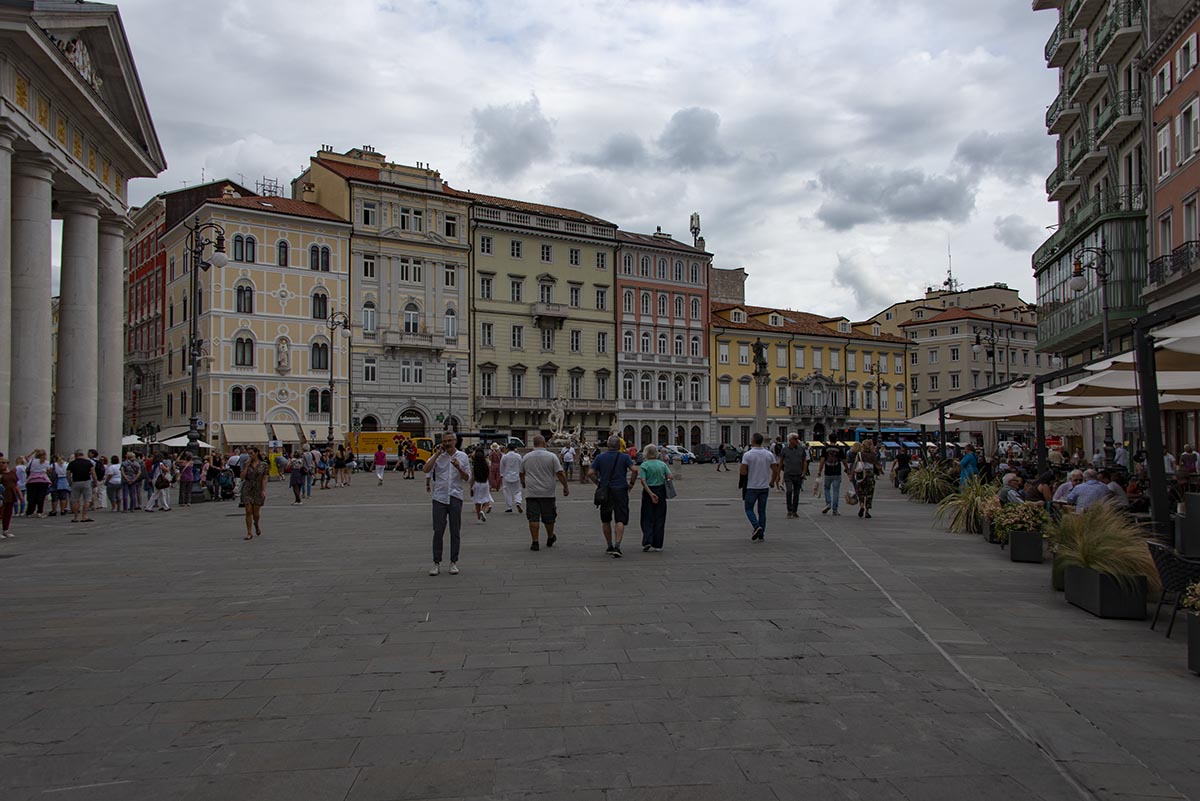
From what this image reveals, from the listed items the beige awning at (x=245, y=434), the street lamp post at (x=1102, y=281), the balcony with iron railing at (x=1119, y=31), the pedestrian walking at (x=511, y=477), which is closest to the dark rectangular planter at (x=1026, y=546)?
the pedestrian walking at (x=511, y=477)

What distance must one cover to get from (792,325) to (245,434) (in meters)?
49.8

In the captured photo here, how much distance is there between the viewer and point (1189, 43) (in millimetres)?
27484

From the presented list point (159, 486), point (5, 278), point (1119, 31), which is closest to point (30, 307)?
point (5, 278)

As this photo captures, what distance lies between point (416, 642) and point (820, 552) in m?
7.60

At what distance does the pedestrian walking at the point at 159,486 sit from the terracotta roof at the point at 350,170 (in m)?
40.7

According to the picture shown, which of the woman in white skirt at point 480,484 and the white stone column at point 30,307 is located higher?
the white stone column at point 30,307

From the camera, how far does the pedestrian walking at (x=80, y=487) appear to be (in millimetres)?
21469

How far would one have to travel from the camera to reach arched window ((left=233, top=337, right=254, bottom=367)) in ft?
190

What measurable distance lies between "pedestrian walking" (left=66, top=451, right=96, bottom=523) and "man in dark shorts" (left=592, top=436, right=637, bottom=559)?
46.4ft

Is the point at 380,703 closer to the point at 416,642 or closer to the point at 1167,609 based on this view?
the point at 416,642

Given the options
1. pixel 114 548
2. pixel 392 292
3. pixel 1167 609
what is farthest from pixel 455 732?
pixel 392 292

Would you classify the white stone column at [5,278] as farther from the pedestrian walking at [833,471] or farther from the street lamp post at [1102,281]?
the street lamp post at [1102,281]

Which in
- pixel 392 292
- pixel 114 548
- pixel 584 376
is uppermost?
pixel 392 292

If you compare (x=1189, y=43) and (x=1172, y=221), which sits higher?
(x=1189, y=43)
